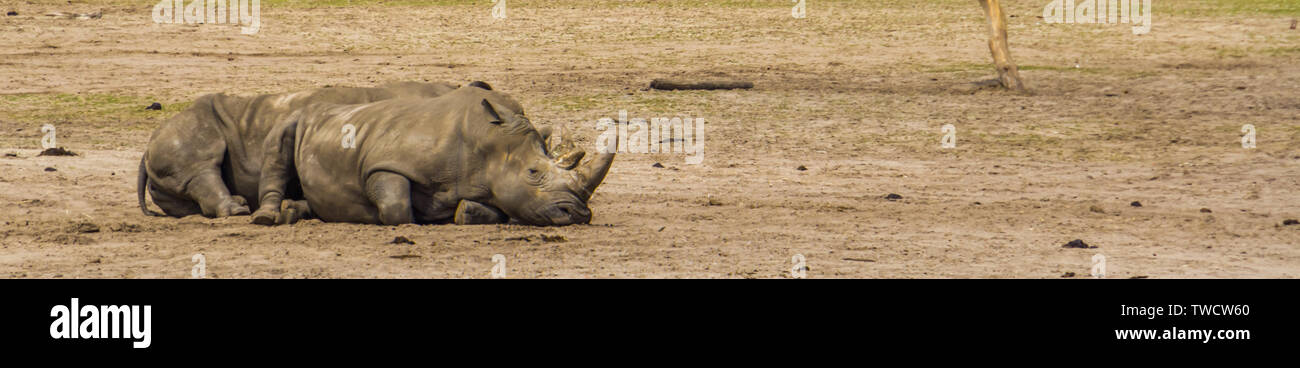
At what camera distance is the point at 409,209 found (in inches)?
376

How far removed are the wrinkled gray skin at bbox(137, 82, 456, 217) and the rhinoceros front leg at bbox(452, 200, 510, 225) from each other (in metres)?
1.55

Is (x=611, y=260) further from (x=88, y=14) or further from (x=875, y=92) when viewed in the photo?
(x=88, y=14)

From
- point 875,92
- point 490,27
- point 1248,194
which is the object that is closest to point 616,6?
point 490,27

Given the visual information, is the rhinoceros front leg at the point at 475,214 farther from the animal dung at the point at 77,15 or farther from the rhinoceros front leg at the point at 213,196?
the animal dung at the point at 77,15

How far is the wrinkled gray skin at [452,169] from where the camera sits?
9.42 m

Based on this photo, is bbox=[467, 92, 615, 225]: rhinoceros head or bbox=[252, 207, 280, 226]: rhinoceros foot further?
bbox=[252, 207, 280, 226]: rhinoceros foot

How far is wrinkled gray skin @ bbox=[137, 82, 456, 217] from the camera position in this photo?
10.3 meters

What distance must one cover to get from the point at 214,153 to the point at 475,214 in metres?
1.94

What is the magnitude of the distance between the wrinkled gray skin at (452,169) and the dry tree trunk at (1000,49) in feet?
30.5

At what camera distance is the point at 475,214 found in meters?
9.52

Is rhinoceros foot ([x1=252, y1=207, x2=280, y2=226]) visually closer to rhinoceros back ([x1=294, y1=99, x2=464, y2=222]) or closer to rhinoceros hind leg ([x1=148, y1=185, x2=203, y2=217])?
rhinoceros back ([x1=294, y1=99, x2=464, y2=222])

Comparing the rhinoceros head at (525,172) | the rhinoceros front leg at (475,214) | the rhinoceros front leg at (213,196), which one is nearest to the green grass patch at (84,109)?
the rhinoceros front leg at (213,196)

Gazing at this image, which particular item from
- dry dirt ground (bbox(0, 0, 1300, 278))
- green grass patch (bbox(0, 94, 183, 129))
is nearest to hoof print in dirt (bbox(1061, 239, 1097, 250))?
dry dirt ground (bbox(0, 0, 1300, 278))

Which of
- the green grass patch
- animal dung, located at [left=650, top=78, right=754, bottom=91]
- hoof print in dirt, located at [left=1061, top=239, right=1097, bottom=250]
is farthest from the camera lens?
animal dung, located at [left=650, top=78, right=754, bottom=91]
